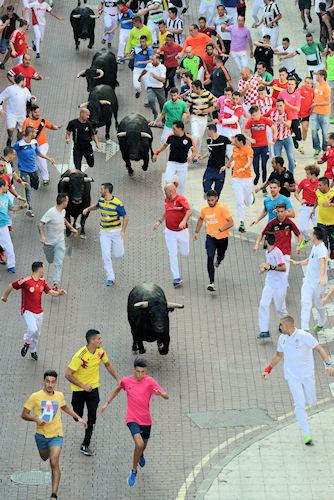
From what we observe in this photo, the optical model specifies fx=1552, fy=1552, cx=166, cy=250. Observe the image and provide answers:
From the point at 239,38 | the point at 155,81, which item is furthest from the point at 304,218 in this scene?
the point at 239,38

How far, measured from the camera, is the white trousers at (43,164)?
99.0 ft

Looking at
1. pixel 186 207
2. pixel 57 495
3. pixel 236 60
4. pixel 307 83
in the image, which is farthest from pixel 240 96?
pixel 57 495

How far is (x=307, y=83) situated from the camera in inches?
1273

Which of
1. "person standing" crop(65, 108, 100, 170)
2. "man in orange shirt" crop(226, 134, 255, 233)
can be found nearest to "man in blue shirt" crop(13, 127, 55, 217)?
"person standing" crop(65, 108, 100, 170)

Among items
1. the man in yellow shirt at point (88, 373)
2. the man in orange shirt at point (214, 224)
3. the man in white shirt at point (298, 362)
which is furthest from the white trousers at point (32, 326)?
the man in white shirt at point (298, 362)

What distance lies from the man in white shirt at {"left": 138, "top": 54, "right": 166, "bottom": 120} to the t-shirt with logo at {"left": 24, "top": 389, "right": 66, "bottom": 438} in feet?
48.8

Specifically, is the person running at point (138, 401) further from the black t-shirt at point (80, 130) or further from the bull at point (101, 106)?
the bull at point (101, 106)

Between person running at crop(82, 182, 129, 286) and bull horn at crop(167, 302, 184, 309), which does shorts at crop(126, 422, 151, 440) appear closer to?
bull horn at crop(167, 302, 184, 309)

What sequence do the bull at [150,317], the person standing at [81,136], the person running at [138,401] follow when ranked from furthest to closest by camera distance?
the person standing at [81,136]
the bull at [150,317]
the person running at [138,401]

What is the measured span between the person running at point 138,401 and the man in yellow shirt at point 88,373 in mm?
720

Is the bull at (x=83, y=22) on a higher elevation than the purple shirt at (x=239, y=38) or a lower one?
lower

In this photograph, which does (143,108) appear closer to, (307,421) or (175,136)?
(175,136)

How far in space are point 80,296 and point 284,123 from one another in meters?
6.33

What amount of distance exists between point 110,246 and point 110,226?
38 cm
